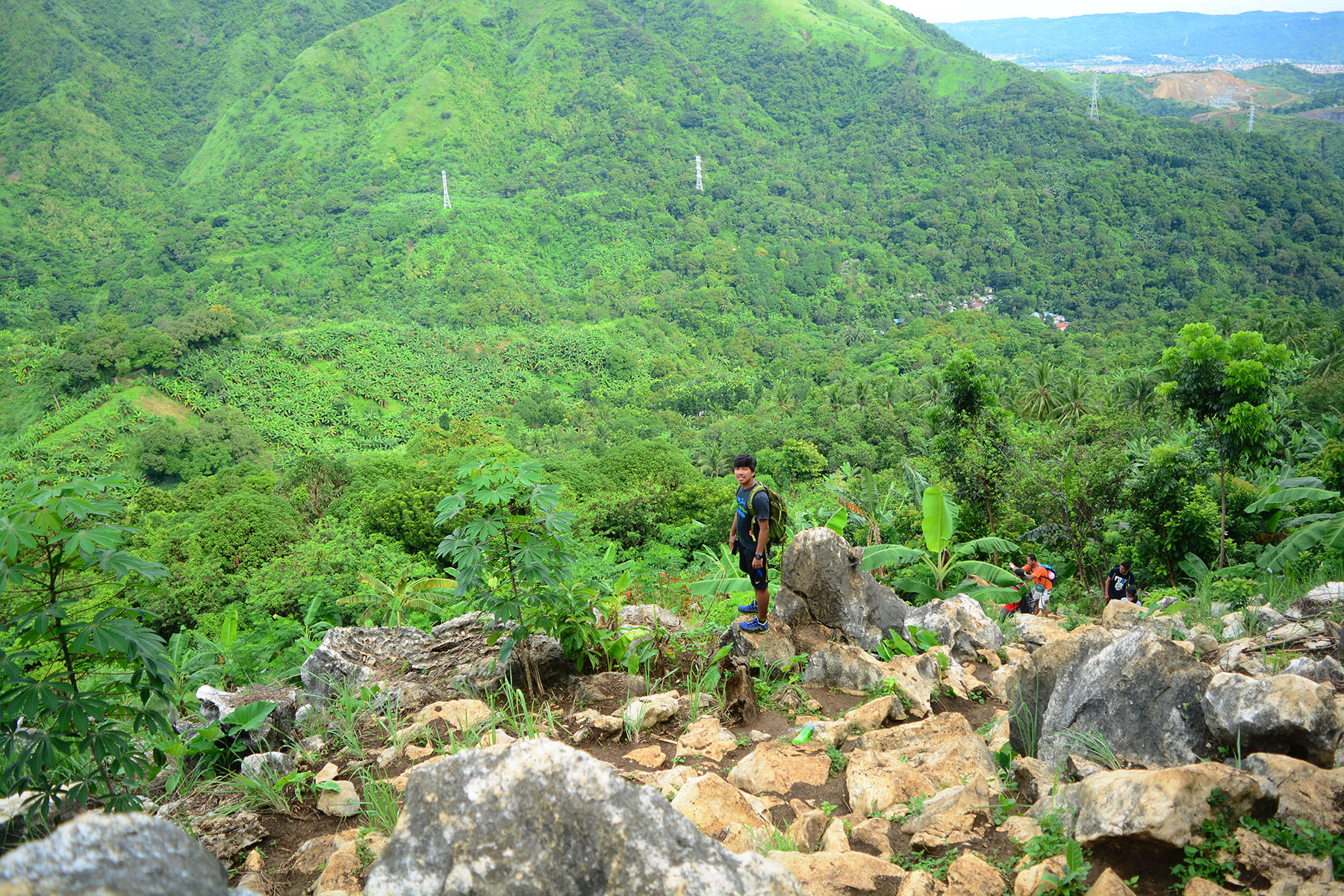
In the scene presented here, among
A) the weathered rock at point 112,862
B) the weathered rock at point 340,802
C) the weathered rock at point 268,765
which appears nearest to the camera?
the weathered rock at point 112,862

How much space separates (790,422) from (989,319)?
1880 inches

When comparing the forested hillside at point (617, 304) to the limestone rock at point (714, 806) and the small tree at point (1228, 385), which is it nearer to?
the small tree at point (1228, 385)

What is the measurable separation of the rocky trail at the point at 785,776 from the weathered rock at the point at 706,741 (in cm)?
2

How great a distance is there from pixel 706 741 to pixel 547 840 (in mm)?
2323

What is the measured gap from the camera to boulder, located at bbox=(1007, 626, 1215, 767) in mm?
3160

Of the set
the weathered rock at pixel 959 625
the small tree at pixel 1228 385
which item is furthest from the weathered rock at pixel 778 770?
the small tree at pixel 1228 385

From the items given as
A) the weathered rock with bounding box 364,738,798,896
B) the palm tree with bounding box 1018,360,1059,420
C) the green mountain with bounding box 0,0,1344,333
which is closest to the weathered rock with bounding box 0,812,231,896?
the weathered rock with bounding box 364,738,798,896

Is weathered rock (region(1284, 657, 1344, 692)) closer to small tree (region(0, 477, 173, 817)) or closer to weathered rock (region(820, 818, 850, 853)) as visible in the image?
weathered rock (region(820, 818, 850, 853))

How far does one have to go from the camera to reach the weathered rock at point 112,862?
1.42 metres

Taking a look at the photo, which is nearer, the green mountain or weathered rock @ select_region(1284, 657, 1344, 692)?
weathered rock @ select_region(1284, 657, 1344, 692)

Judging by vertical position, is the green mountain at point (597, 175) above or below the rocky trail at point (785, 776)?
above

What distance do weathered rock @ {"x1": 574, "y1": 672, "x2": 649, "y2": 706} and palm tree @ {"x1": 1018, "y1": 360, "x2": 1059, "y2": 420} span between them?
119ft

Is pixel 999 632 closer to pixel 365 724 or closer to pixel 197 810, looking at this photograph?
pixel 365 724

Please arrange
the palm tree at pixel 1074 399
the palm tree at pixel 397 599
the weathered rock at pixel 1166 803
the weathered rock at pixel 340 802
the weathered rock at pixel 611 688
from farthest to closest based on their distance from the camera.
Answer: the palm tree at pixel 1074 399, the palm tree at pixel 397 599, the weathered rock at pixel 611 688, the weathered rock at pixel 340 802, the weathered rock at pixel 1166 803
